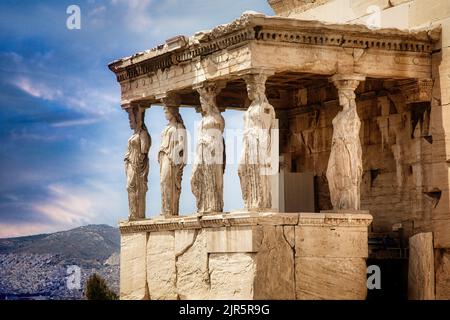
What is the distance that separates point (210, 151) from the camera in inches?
646

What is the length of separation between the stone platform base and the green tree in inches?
264

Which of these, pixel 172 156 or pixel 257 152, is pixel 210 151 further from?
pixel 172 156

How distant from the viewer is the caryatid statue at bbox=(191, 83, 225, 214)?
16.4 m

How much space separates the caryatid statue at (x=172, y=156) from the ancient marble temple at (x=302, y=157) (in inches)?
0.8

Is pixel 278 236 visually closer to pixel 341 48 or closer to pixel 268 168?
pixel 268 168

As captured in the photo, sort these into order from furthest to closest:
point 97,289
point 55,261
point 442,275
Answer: point 55,261
point 97,289
point 442,275

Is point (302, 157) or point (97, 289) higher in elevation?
point (302, 157)

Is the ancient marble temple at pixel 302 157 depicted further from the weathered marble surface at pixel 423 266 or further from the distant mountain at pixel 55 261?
the distant mountain at pixel 55 261

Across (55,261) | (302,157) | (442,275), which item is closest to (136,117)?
(302,157)

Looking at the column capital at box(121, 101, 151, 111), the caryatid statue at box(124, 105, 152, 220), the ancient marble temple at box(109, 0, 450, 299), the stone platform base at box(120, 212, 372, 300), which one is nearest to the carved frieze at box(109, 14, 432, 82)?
the ancient marble temple at box(109, 0, 450, 299)

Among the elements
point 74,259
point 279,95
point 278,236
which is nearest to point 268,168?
point 278,236

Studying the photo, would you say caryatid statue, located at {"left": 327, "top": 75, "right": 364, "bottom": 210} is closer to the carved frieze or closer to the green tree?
the carved frieze

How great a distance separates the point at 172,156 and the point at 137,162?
1.06 metres
